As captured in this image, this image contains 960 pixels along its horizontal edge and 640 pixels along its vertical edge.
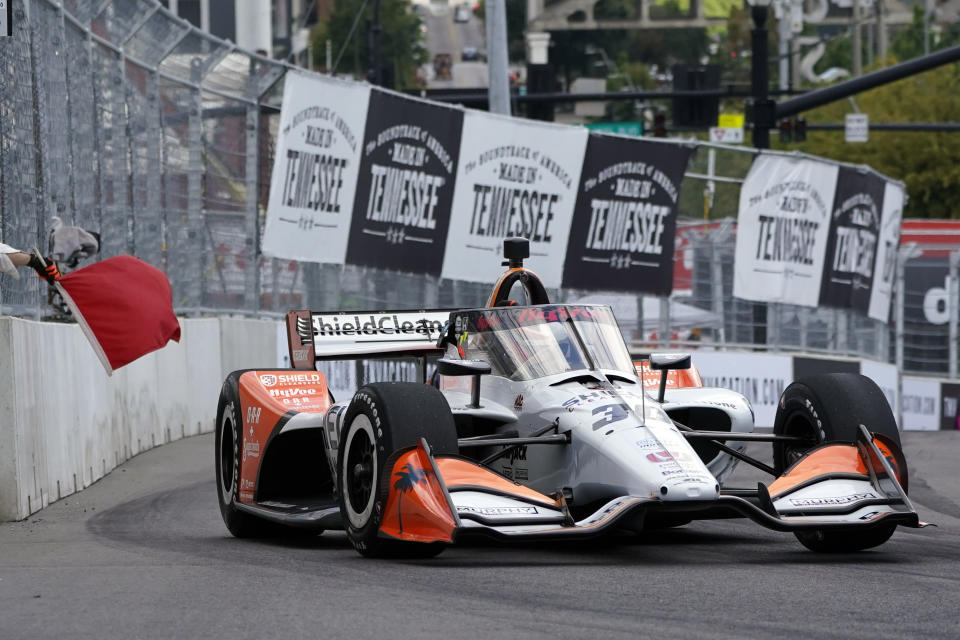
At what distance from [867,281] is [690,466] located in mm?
15888

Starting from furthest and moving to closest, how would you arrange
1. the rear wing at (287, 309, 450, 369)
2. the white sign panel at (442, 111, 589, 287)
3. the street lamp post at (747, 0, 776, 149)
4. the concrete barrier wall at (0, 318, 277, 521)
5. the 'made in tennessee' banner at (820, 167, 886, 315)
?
1. the street lamp post at (747, 0, 776, 149)
2. the 'made in tennessee' banner at (820, 167, 886, 315)
3. the white sign panel at (442, 111, 589, 287)
4. the rear wing at (287, 309, 450, 369)
5. the concrete barrier wall at (0, 318, 277, 521)

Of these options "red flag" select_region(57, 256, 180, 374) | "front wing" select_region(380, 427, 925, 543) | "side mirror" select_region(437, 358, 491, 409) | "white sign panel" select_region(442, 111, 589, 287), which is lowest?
"front wing" select_region(380, 427, 925, 543)

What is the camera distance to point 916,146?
51.9m

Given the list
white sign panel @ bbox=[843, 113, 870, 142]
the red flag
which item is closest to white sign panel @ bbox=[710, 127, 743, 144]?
white sign panel @ bbox=[843, 113, 870, 142]

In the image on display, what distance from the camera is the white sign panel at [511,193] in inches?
755

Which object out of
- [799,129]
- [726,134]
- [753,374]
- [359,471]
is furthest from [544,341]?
[726,134]

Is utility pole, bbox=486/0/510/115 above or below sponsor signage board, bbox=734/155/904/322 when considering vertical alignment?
above

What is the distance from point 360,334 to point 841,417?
3061 millimetres

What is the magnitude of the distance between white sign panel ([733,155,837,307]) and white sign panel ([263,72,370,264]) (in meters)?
5.27

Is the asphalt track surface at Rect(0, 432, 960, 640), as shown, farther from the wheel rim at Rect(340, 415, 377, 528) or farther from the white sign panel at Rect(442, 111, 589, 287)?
the white sign panel at Rect(442, 111, 589, 287)

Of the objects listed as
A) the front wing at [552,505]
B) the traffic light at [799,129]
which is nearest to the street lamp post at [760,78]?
the traffic light at [799,129]

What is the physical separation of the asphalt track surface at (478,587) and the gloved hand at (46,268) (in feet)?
4.37

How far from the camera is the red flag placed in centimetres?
1016

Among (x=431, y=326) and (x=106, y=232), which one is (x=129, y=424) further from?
(x=431, y=326)
